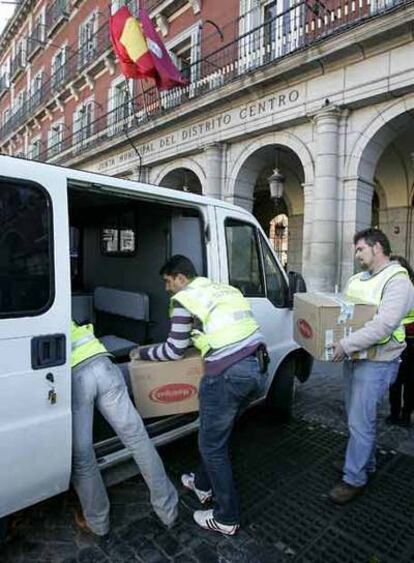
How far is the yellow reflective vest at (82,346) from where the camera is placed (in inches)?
95.6

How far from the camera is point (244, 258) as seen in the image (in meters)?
3.97

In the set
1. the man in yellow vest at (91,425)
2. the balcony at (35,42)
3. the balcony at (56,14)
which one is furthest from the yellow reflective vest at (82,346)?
the balcony at (35,42)

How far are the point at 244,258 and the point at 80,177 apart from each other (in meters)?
1.87

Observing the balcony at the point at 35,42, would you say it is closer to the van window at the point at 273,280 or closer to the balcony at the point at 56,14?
the balcony at the point at 56,14

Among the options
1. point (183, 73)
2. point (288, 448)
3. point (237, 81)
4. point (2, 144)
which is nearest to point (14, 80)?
point (2, 144)

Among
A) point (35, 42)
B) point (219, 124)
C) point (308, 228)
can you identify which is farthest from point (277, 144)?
point (35, 42)

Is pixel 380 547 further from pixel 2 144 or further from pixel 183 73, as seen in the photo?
pixel 2 144

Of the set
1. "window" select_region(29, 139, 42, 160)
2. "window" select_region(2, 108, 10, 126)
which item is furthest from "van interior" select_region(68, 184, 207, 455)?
"window" select_region(2, 108, 10, 126)

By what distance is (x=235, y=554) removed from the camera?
2.47m

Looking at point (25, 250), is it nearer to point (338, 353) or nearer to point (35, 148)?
point (338, 353)

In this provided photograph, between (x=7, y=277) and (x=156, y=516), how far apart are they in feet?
6.24

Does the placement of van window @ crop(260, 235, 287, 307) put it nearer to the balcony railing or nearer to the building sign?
the balcony railing

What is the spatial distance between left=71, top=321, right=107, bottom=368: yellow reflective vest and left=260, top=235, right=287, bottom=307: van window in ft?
6.70

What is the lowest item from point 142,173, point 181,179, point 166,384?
point 166,384
